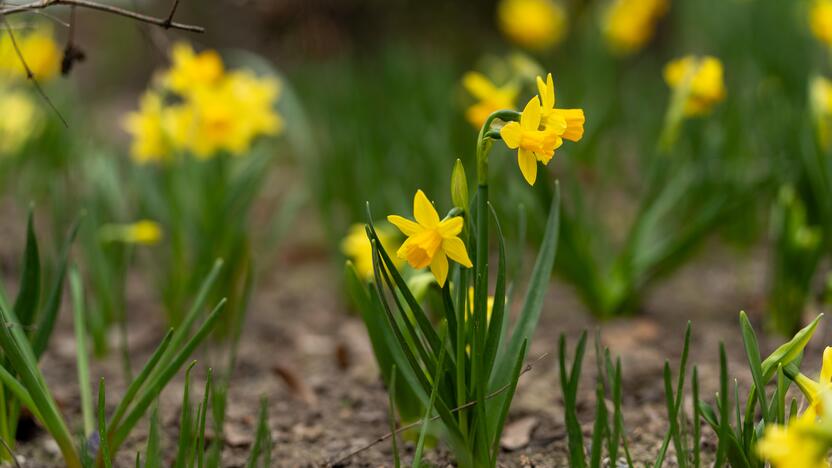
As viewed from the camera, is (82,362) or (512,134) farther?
(82,362)

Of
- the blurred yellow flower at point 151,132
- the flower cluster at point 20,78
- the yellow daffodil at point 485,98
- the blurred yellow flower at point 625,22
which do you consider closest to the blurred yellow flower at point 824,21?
the yellow daffodil at point 485,98

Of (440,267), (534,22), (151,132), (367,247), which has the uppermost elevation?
(534,22)

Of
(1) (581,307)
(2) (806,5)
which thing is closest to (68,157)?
(1) (581,307)

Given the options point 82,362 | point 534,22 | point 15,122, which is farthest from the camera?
point 534,22

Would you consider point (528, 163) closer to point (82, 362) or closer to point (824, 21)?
point (82, 362)

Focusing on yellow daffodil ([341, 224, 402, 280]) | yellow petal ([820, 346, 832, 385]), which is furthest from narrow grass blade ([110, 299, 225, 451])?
yellow petal ([820, 346, 832, 385])

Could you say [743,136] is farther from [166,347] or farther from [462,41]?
[462,41]

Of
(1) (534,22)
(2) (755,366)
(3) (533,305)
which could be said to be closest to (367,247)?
(3) (533,305)
